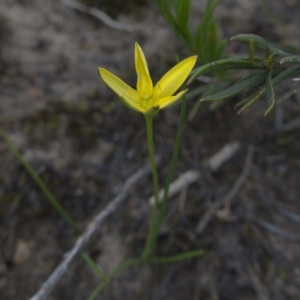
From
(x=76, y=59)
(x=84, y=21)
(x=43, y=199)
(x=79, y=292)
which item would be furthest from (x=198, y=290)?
(x=84, y=21)

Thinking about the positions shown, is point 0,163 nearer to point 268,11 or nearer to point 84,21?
point 84,21

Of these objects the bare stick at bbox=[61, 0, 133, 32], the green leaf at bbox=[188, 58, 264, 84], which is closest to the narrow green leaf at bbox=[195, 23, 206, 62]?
the green leaf at bbox=[188, 58, 264, 84]

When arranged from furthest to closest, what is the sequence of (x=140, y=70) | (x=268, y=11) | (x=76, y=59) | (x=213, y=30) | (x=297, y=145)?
1. (x=268, y=11)
2. (x=76, y=59)
3. (x=297, y=145)
4. (x=213, y=30)
5. (x=140, y=70)

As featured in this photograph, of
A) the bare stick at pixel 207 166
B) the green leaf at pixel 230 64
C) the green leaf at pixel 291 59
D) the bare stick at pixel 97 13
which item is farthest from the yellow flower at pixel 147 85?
the bare stick at pixel 97 13

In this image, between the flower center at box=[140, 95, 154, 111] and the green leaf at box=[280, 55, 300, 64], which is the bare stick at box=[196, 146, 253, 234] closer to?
the green leaf at box=[280, 55, 300, 64]

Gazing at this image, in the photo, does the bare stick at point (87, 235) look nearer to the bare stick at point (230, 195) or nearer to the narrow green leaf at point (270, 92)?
the bare stick at point (230, 195)

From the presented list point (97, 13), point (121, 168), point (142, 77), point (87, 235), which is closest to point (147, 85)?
point (142, 77)
